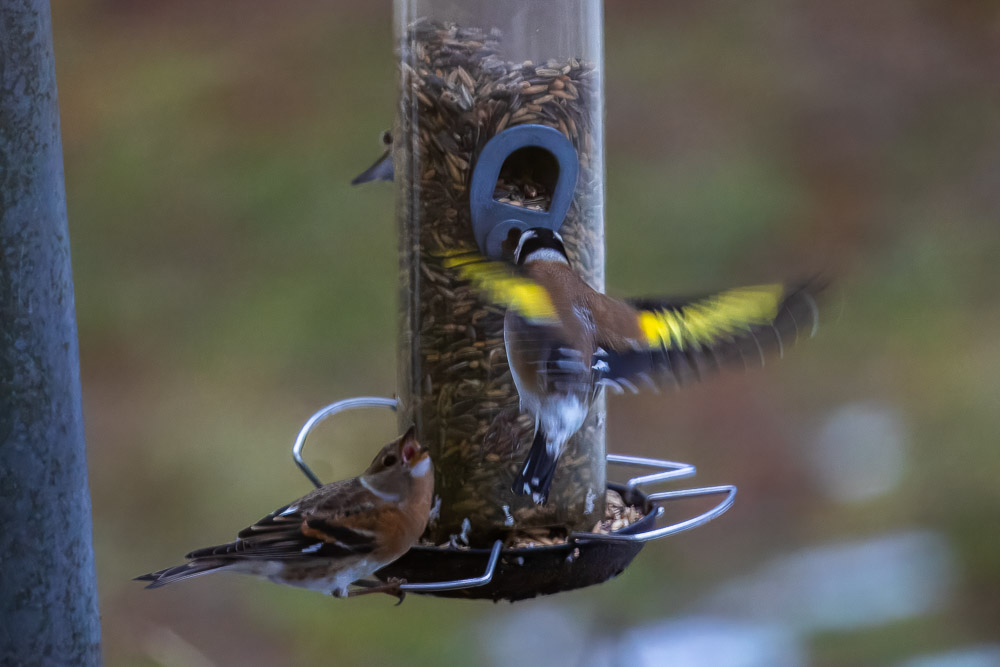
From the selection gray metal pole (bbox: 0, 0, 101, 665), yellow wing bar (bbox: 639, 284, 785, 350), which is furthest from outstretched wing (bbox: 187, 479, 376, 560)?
gray metal pole (bbox: 0, 0, 101, 665)

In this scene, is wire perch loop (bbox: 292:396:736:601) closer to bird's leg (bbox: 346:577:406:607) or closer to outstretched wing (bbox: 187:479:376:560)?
bird's leg (bbox: 346:577:406:607)

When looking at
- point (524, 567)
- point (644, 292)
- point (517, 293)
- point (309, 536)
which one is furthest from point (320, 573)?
point (644, 292)

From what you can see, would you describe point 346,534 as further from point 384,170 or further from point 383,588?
point 384,170

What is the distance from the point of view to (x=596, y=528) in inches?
144

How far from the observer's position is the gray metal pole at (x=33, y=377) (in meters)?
1.95

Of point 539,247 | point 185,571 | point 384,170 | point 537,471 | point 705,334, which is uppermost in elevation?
point 384,170

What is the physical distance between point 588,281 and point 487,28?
86cm

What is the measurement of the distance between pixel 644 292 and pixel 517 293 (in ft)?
19.7

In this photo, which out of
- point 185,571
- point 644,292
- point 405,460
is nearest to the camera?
point 185,571

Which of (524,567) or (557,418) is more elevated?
(557,418)

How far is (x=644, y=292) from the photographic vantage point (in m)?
9.12

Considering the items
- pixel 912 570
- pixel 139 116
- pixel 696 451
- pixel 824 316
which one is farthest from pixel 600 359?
pixel 139 116

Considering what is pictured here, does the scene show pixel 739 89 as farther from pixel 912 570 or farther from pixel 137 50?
pixel 137 50

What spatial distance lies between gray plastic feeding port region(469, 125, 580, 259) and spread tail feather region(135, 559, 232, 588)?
1.20 metres
